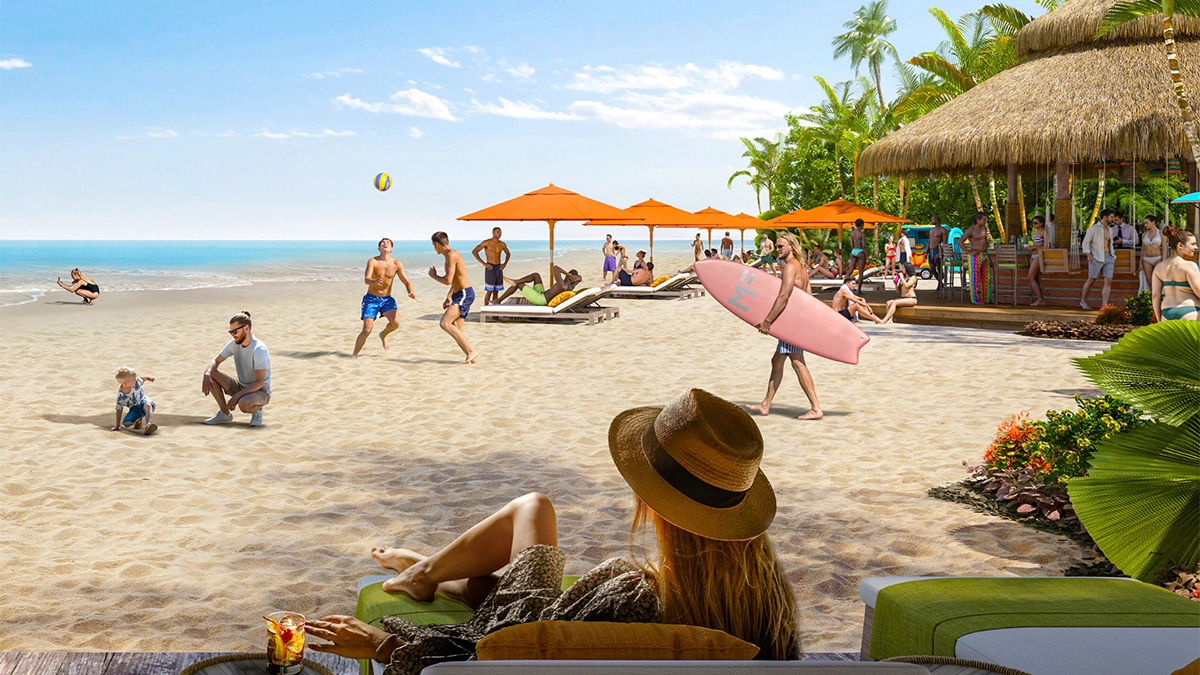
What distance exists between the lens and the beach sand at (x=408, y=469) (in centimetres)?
427

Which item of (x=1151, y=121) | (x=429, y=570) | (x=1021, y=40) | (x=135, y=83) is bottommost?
(x=429, y=570)

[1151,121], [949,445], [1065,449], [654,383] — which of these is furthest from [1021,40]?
[1065,449]

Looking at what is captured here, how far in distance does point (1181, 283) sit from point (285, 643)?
9221 mm

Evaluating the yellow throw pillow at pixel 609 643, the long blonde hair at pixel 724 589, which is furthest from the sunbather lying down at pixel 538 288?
the yellow throw pillow at pixel 609 643

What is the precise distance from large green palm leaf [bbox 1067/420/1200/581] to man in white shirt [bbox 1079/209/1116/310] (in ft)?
39.8

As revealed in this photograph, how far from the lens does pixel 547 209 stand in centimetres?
1756

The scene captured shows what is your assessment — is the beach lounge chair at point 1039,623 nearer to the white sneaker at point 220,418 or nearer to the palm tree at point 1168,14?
the white sneaker at point 220,418

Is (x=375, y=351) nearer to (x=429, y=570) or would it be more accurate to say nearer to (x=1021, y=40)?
(x=429, y=570)

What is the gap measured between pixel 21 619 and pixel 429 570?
2.07 meters

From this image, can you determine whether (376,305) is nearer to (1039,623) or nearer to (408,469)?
(408,469)

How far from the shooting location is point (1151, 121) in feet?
48.0

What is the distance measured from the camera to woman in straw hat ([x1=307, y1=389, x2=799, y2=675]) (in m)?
2.06

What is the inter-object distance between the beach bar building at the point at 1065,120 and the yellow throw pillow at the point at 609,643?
15.1m

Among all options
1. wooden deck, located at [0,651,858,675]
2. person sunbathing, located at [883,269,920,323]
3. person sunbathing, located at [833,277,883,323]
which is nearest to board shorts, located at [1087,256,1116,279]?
person sunbathing, located at [883,269,920,323]
